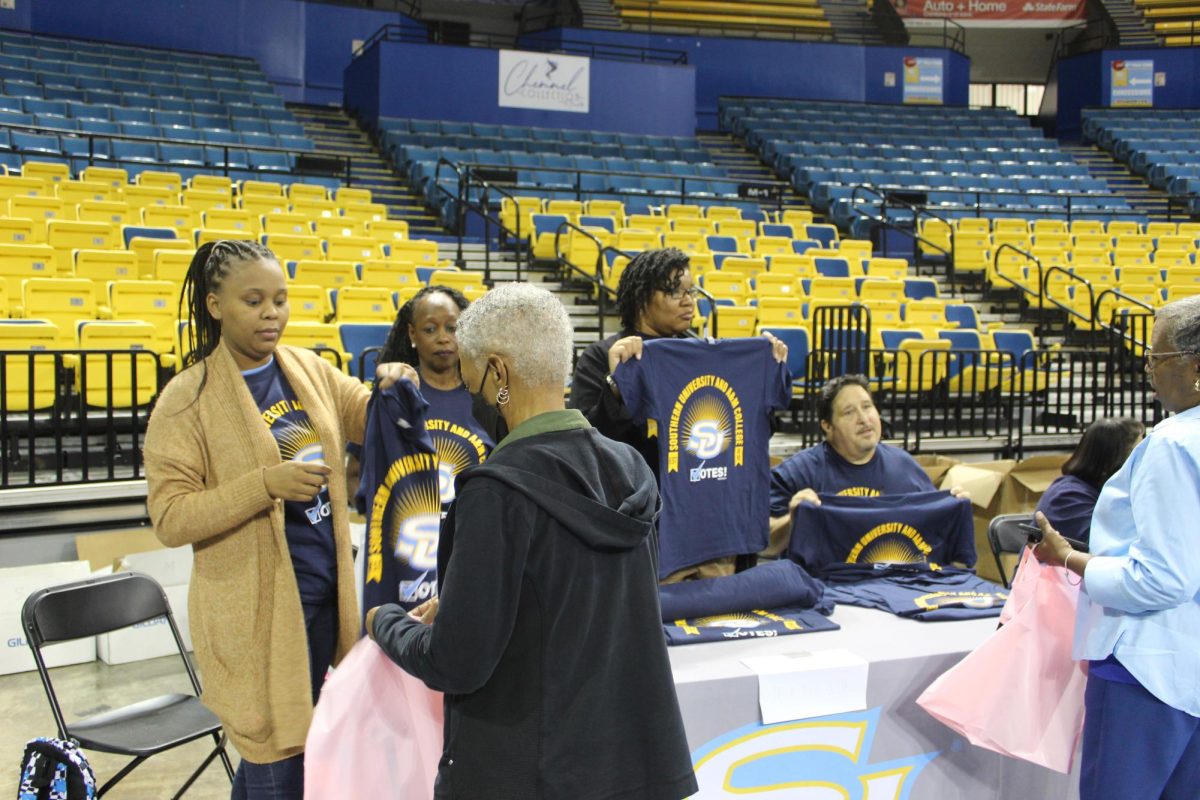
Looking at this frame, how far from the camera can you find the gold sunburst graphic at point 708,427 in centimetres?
366

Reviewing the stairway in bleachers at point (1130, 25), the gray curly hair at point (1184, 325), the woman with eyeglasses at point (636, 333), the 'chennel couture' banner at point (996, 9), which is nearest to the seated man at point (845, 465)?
the woman with eyeglasses at point (636, 333)

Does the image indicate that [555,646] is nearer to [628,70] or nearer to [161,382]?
[161,382]

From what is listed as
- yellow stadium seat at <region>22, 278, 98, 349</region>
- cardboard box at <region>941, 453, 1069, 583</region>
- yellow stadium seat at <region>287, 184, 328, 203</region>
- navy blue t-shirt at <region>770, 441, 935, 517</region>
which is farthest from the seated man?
yellow stadium seat at <region>287, 184, 328, 203</region>

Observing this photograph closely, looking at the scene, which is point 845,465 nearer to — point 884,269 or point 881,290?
point 881,290

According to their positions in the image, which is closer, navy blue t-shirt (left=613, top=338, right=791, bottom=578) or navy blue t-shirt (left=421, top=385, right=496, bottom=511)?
navy blue t-shirt (left=421, top=385, right=496, bottom=511)

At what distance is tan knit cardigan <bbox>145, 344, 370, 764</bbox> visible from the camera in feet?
7.73

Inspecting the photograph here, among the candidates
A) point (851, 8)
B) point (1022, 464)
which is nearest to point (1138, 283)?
point (1022, 464)

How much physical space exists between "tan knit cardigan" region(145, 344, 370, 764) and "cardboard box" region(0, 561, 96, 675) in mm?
3149

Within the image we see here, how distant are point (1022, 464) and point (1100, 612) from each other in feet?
14.7

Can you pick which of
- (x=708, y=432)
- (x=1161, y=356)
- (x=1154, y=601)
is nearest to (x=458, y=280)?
(x=708, y=432)

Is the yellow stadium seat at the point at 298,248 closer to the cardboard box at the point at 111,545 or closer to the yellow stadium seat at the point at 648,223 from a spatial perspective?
the yellow stadium seat at the point at 648,223

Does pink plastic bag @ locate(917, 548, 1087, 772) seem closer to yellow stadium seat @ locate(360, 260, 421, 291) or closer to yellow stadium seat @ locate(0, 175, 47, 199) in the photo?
yellow stadium seat @ locate(360, 260, 421, 291)

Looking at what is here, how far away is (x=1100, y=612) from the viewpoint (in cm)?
246

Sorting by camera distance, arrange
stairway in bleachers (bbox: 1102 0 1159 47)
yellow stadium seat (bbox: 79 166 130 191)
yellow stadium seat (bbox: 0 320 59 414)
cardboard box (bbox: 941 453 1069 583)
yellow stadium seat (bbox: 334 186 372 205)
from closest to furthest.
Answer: yellow stadium seat (bbox: 0 320 59 414) < cardboard box (bbox: 941 453 1069 583) < yellow stadium seat (bbox: 79 166 130 191) < yellow stadium seat (bbox: 334 186 372 205) < stairway in bleachers (bbox: 1102 0 1159 47)
